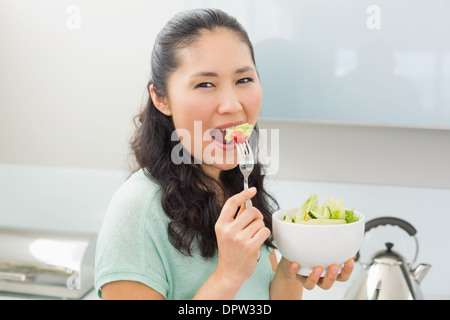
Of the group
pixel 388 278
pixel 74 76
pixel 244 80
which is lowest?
pixel 388 278

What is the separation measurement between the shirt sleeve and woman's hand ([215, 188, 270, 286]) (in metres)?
0.12

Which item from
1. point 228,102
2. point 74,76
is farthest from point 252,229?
point 74,76

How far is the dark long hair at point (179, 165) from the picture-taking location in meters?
0.91

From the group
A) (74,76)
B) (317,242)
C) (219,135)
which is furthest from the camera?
(74,76)

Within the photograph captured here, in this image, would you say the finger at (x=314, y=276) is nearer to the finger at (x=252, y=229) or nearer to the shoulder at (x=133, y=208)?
the finger at (x=252, y=229)

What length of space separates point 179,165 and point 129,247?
215 mm

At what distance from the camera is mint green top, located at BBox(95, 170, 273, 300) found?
0.83 m

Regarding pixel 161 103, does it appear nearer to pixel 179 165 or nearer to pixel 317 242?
pixel 179 165

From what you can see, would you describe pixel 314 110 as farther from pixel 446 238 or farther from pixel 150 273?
pixel 150 273

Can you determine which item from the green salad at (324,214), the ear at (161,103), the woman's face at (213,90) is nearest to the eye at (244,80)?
the woman's face at (213,90)

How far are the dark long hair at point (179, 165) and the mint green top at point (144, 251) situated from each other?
0.07 feet

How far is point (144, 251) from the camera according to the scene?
33.5 inches

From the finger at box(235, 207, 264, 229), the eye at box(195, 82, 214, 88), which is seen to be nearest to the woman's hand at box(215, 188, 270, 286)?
the finger at box(235, 207, 264, 229)

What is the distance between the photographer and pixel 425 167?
1.66 meters
